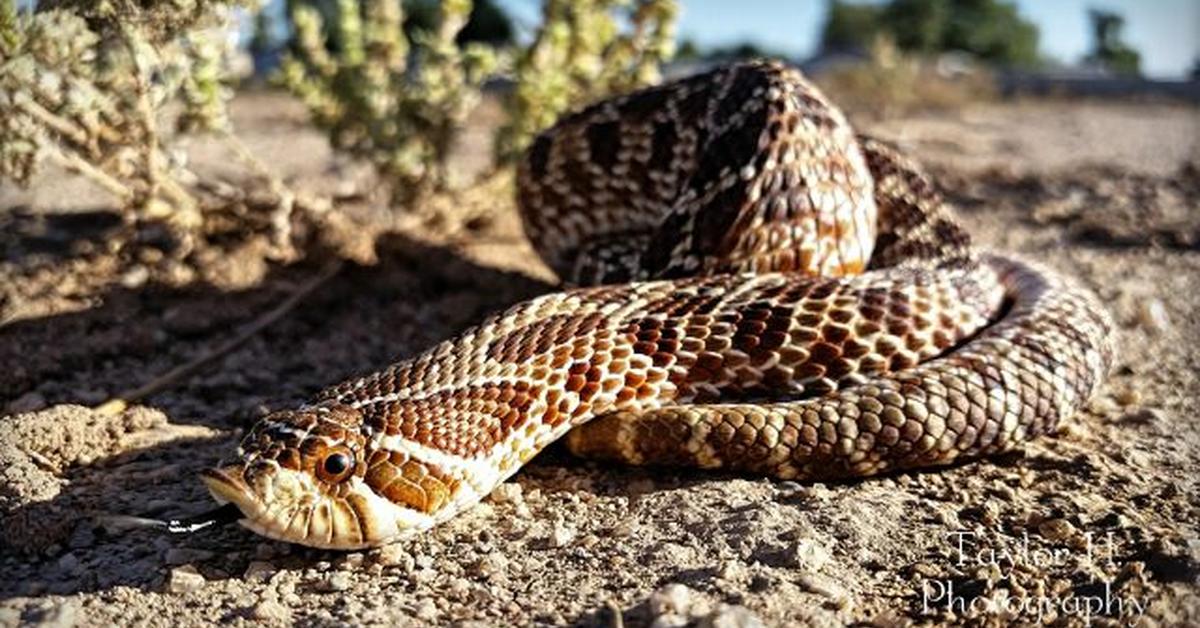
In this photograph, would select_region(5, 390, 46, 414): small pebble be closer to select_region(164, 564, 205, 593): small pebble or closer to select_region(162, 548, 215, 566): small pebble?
select_region(162, 548, 215, 566): small pebble

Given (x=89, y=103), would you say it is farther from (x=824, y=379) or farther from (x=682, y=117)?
(x=824, y=379)

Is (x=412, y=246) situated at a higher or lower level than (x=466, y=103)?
lower

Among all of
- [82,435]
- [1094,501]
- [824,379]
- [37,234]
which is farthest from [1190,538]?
[37,234]

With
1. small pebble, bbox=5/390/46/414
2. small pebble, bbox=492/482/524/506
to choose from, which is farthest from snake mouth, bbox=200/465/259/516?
small pebble, bbox=5/390/46/414

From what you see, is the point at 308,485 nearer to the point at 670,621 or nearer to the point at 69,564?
the point at 69,564

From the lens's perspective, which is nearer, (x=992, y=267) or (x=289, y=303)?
(x=992, y=267)

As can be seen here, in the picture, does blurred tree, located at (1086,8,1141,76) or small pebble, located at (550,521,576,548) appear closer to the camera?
small pebble, located at (550,521,576,548)

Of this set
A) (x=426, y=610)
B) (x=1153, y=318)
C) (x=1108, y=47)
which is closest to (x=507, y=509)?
(x=426, y=610)
